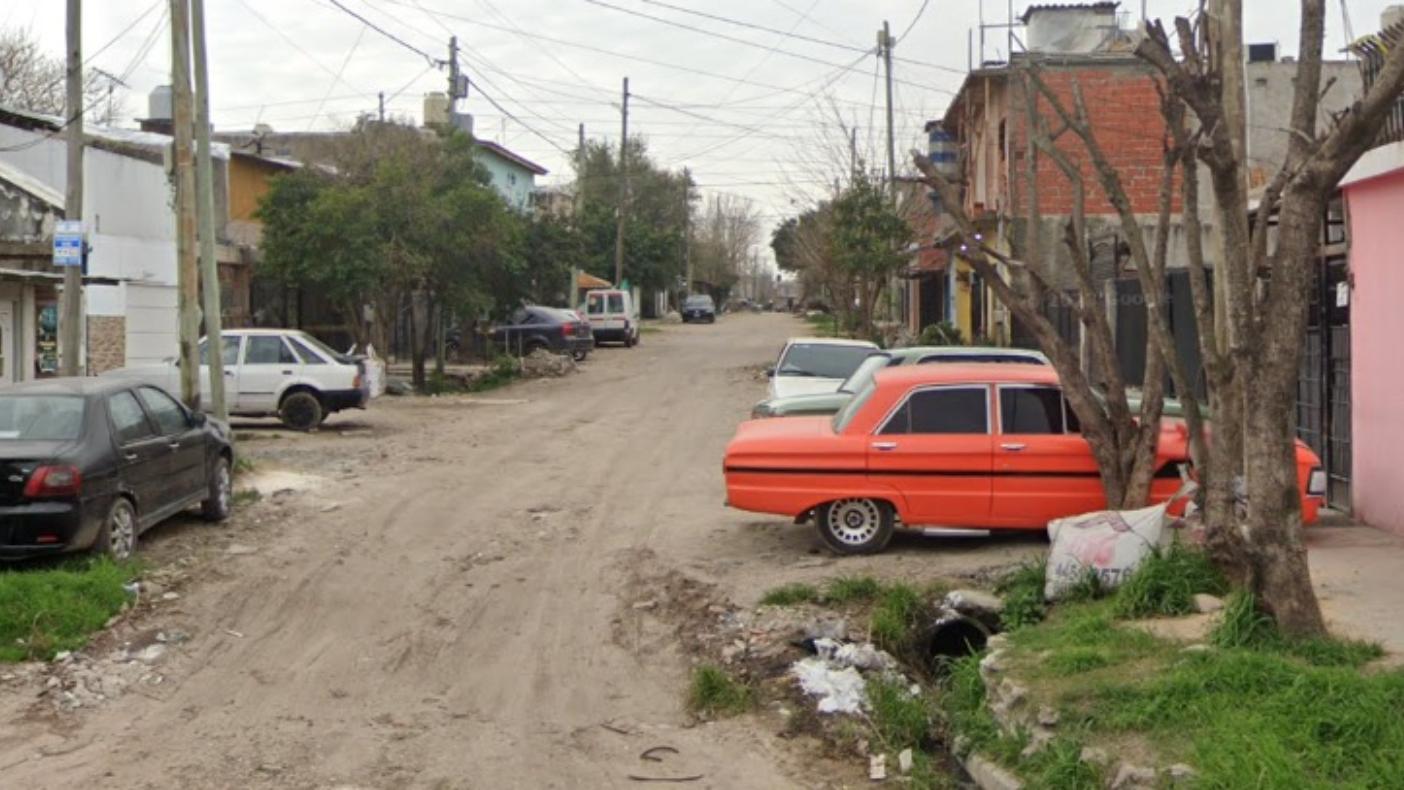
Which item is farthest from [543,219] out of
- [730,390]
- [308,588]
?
[308,588]

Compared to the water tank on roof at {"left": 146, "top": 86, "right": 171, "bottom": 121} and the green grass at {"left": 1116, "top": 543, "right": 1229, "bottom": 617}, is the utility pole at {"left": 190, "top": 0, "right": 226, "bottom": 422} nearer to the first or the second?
the green grass at {"left": 1116, "top": 543, "right": 1229, "bottom": 617}

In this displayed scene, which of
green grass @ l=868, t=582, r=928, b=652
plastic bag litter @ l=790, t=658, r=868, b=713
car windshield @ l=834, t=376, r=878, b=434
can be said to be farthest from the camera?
car windshield @ l=834, t=376, r=878, b=434

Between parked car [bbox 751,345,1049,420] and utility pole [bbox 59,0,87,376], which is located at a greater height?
utility pole [bbox 59,0,87,376]

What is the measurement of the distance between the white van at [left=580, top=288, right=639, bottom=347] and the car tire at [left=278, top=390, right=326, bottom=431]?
2730 centimetres

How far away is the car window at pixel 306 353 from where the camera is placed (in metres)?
22.3

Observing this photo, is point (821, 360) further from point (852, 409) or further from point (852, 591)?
point (852, 591)

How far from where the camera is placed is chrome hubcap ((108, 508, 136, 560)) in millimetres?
10891

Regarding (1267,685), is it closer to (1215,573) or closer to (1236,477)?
(1215,573)

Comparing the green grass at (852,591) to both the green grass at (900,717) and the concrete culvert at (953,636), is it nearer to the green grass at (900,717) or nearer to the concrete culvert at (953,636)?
the concrete culvert at (953,636)

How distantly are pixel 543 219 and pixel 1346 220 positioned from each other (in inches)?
1227

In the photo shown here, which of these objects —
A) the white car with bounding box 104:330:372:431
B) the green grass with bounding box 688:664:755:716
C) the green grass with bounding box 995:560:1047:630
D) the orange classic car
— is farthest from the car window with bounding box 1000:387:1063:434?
the white car with bounding box 104:330:372:431

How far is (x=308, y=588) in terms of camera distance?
11.0 meters

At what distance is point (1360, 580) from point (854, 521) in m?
3.79

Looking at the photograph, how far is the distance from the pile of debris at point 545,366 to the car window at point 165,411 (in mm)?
22082
